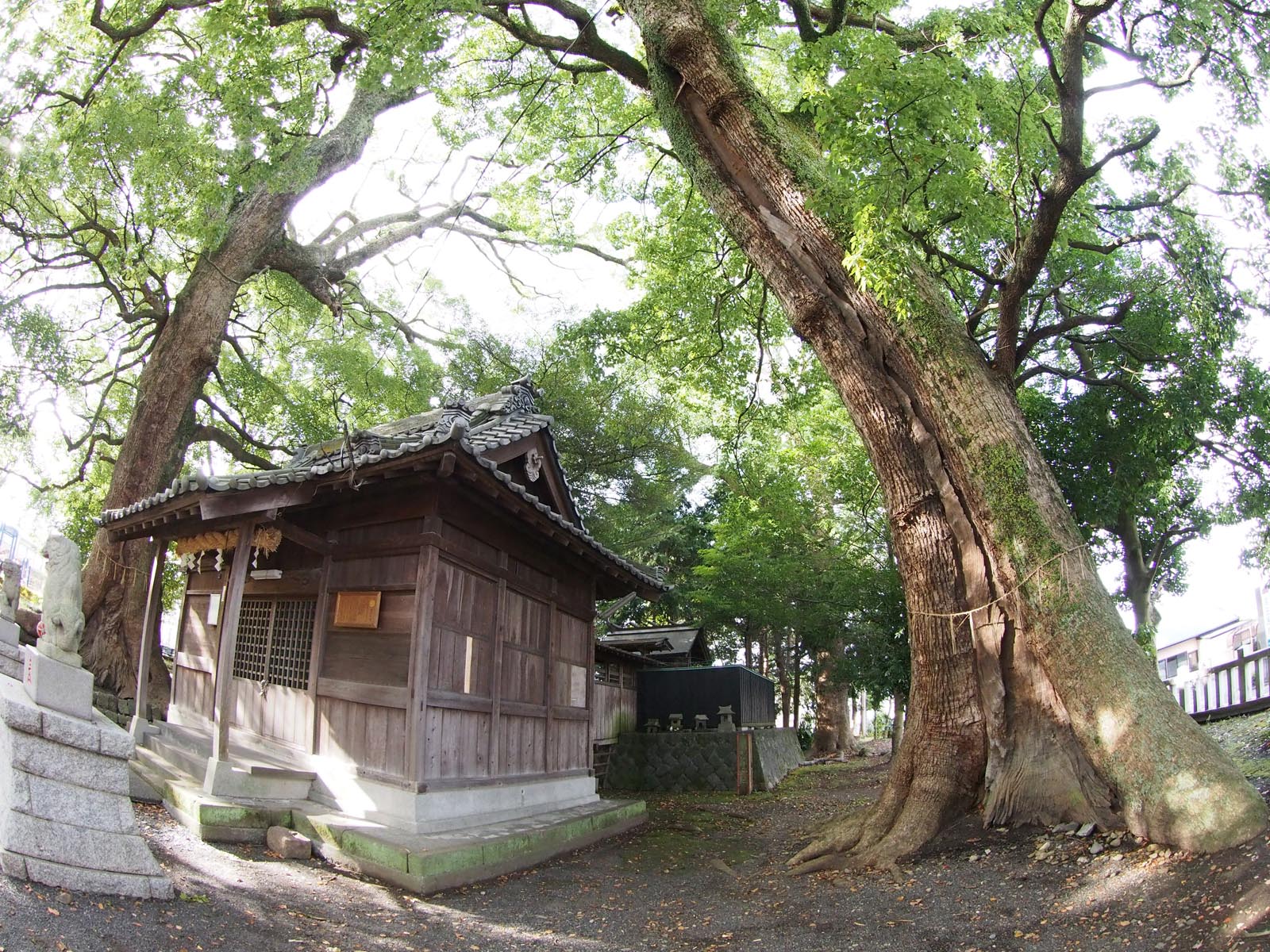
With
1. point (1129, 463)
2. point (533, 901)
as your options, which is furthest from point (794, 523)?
point (533, 901)

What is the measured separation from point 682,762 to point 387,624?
956 centimetres

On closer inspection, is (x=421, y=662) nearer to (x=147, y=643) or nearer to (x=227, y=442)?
(x=147, y=643)

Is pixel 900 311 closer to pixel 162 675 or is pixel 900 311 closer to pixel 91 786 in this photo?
pixel 91 786

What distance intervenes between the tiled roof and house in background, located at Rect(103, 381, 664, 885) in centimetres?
→ 4

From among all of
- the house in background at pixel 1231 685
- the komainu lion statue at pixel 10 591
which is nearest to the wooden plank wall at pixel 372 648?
the komainu lion statue at pixel 10 591

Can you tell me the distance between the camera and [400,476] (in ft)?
26.8

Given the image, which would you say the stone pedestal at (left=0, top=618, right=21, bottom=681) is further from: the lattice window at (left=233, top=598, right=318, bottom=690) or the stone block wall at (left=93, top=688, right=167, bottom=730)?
the stone block wall at (left=93, top=688, right=167, bottom=730)

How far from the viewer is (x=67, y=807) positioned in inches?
188

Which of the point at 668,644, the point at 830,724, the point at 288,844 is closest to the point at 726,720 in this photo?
the point at 668,644

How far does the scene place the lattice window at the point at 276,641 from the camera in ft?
30.6

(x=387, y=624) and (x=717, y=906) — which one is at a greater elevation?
(x=387, y=624)

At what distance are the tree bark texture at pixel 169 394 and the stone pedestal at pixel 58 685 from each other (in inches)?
276

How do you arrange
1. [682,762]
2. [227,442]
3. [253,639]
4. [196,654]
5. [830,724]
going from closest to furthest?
[253,639] → [196,654] → [227,442] → [682,762] → [830,724]

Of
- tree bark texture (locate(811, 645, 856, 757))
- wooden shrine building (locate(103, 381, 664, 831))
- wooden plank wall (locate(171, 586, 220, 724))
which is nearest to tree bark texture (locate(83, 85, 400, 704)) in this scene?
wooden plank wall (locate(171, 586, 220, 724))
